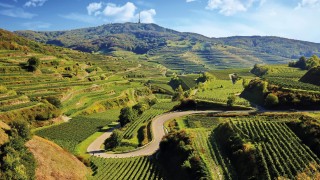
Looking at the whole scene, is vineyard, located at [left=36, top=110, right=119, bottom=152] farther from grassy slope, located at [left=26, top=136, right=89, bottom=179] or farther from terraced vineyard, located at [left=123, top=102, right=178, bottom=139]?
grassy slope, located at [left=26, top=136, right=89, bottom=179]

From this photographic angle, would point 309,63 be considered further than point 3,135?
Yes

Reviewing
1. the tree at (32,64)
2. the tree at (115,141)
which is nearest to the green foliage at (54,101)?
the tree at (32,64)

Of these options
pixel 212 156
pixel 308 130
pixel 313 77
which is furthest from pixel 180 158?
pixel 313 77

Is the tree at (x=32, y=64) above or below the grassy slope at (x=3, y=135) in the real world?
above

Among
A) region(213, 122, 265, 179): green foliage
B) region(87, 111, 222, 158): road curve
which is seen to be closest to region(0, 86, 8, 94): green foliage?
region(87, 111, 222, 158): road curve

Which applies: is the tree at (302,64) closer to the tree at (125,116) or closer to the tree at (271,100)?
the tree at (271,100)

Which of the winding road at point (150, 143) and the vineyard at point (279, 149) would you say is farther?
the winding road at point (150, 143)

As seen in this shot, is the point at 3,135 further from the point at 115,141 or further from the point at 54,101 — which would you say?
the point at 54,101
